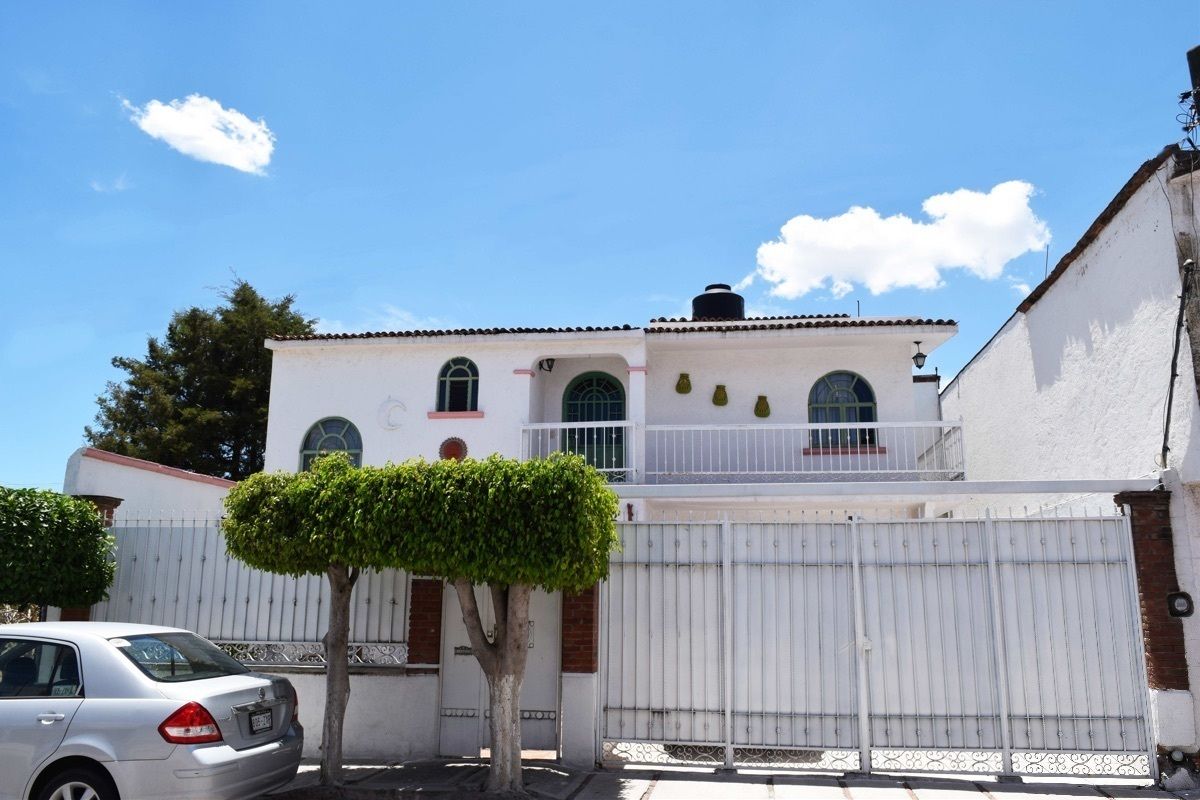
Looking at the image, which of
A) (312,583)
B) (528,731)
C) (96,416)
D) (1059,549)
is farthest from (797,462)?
(96,416)

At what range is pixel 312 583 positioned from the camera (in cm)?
827

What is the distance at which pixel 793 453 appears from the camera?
12930mm

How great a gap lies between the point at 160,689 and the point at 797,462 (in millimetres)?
9391

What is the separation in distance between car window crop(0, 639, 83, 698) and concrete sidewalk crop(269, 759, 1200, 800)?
182 centimetres

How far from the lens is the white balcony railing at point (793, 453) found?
1238 cm

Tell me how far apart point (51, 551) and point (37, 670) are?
100 inches

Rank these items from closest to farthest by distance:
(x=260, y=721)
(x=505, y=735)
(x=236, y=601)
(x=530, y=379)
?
(x=260, y=721), (x=505, y=735), (x=236, y=601), (x=530, y=379)

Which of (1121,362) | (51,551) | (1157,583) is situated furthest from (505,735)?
(1121,362)

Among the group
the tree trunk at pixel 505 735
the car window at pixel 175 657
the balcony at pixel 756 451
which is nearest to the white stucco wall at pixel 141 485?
the car window at pixel 175 657

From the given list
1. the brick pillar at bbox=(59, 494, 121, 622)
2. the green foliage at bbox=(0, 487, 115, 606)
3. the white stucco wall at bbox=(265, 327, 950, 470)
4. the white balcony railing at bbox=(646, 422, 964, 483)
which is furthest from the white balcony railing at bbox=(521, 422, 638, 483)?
the green foliage at bbox=(0, 487, 115, 606)

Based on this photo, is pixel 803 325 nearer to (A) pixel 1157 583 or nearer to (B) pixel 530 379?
(B) pixel 530 379

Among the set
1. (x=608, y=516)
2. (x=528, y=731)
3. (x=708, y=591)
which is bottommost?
(x=528, y=731)

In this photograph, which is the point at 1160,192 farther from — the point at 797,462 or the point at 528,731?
the point at 528,731

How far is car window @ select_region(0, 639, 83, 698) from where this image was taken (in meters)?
5.60
